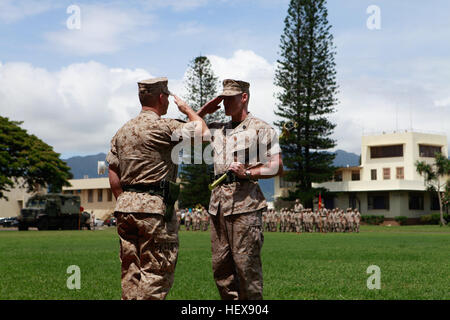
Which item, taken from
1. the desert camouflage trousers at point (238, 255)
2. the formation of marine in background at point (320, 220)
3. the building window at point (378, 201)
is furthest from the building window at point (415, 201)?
the desert camouflage trousers at point (238, 255)

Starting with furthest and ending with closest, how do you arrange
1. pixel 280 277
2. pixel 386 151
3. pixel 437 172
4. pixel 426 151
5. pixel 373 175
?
1. pixel 373 175
2. pixel 386 151
3. pixel 426 151
4. pixel 437 172
5. pixel 280 277

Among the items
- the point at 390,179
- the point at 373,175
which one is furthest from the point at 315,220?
the point at 373,175

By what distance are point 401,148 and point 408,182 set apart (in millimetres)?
5428

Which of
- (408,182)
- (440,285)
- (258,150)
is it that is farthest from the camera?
(408,182)

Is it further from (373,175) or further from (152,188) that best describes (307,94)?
(152,188)

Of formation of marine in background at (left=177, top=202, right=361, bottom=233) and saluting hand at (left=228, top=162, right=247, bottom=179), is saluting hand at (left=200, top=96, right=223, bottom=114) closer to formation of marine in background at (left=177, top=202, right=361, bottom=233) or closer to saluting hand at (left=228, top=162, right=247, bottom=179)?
saluting hand at (left=228, top=162, right=247, bottom=179)

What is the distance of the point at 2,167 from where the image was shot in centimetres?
4484

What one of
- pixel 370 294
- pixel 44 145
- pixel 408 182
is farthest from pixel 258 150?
pixel 408 182

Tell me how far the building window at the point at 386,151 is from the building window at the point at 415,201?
492cm

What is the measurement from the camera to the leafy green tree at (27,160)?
45.7 meters

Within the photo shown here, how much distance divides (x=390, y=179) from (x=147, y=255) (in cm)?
6484

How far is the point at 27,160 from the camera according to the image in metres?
46.2

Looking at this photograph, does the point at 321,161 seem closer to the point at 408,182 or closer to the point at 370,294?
the point at 408,182

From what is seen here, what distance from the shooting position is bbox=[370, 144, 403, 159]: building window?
68.9 metres
